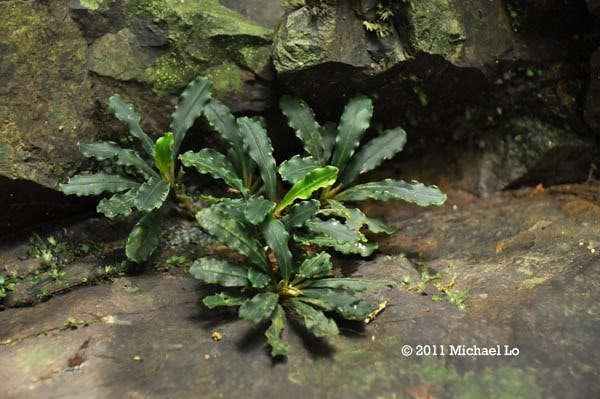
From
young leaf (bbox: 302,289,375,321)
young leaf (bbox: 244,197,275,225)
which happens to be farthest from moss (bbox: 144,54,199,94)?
young leaf (bbox: 302,289,375,321)

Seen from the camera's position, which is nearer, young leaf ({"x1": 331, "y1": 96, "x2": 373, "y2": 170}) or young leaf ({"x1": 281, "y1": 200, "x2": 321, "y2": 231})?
young leaf ({"x1": 281, "y1": 200, "x2": 321, "y2": 231})

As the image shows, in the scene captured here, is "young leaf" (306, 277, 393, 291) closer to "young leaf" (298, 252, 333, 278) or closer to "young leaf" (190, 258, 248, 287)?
"young leaf" (298, 252, 333, 278)

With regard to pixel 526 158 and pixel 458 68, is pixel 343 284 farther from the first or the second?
pixel 526 158

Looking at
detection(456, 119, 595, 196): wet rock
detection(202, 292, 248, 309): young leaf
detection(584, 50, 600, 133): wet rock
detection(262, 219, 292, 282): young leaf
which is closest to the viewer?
detection(202, 292, 248, 309): young leaf

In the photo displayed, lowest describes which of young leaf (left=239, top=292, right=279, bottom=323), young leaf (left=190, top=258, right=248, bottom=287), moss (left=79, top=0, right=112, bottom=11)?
young leaf (left=239, top=292, right=279, bottom=323)

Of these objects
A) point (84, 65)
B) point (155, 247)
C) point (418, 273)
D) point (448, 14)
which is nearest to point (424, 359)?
point (418, 273)

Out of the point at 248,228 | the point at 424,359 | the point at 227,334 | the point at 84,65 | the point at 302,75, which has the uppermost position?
the point at 302,75

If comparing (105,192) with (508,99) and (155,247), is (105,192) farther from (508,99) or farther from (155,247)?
(508,99)
